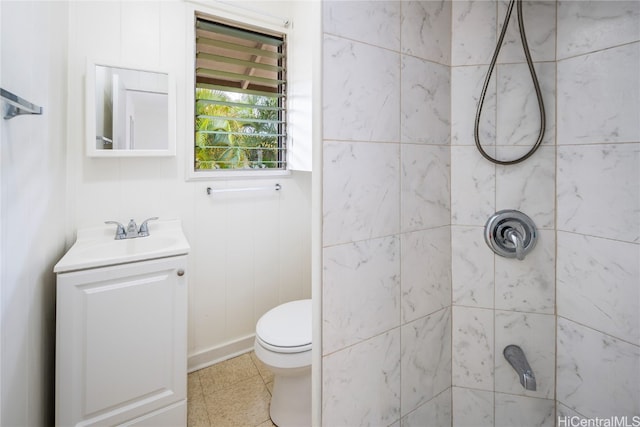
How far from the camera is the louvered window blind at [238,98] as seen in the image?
208 centimetres

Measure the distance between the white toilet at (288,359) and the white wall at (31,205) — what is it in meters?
0.87

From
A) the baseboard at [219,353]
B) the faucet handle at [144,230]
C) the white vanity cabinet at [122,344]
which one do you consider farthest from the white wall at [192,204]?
A: the white vanity cabinet at [122,344]

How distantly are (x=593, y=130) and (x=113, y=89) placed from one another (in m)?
2.16

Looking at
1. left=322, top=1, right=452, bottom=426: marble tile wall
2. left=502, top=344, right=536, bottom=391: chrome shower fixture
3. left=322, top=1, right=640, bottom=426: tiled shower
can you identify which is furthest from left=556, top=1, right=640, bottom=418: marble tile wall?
left=322, top=1, right=452, bottom=426: marble tile wall

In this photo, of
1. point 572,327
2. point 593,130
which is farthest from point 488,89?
point 572,327

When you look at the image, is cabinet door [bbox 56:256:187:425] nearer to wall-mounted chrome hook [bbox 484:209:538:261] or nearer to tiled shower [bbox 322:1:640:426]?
tiled shower [bbox 322:1:640:426]

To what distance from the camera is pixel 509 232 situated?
3.84ft

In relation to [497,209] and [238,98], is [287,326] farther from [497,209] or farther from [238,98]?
[238,98]

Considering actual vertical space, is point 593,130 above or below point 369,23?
below

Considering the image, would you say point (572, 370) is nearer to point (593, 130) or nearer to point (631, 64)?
point (593, 130)

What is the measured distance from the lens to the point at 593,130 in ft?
3.38

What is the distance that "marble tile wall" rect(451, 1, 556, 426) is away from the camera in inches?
44.6

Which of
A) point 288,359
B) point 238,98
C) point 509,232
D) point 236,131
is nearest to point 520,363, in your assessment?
point 509,232

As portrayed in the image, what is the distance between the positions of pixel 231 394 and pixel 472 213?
1.64 meters
